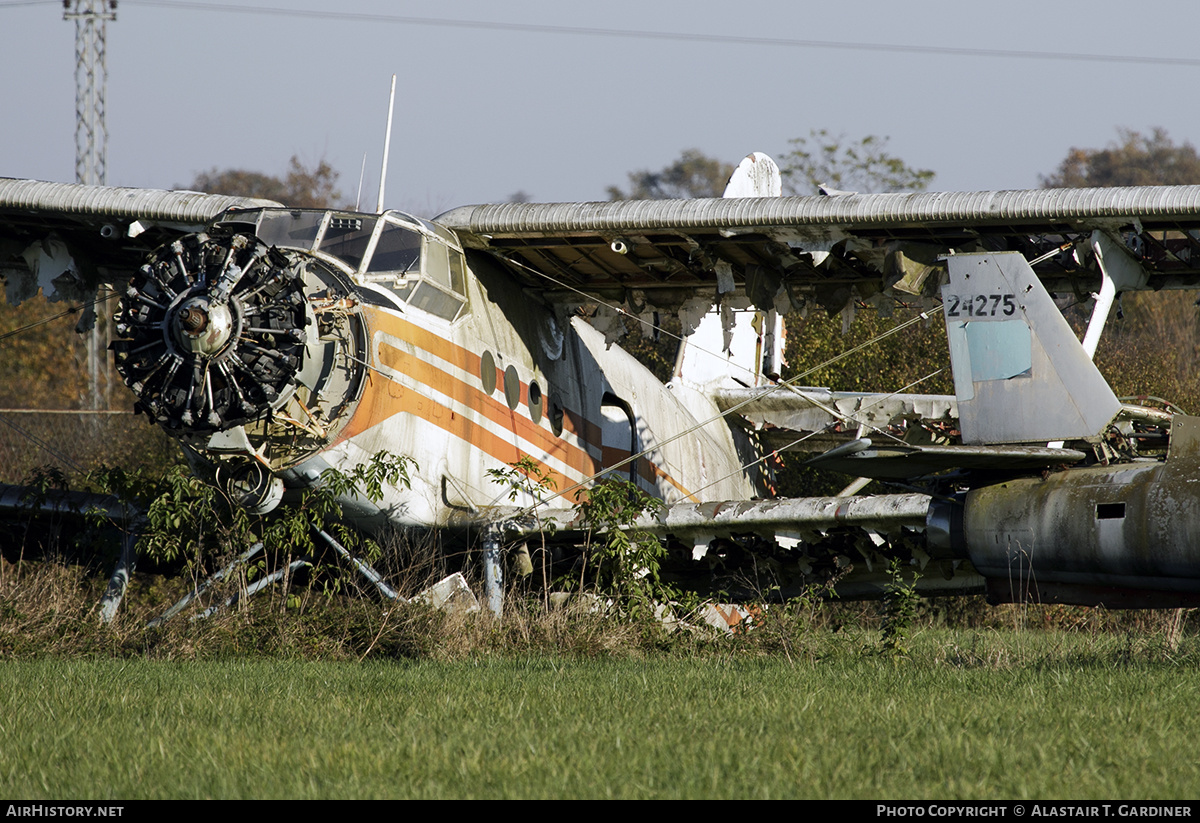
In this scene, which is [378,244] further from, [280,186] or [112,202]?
[280,186]

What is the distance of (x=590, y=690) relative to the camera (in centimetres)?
720

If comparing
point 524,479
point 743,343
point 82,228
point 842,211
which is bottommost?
point 524,479

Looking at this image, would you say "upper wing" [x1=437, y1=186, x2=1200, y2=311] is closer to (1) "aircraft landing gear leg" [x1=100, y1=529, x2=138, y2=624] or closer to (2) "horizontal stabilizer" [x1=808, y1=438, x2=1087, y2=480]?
(2) "horizontal stabilizer" [x1=808, y1=438, x2=1087, y2=480]

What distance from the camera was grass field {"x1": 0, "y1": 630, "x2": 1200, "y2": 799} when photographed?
4.71 m

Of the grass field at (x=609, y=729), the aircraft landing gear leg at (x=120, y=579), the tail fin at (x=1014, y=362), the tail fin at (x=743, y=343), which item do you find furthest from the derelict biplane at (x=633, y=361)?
the tail fin at (x=743, y=343)

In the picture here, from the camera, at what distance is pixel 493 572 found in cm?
1035

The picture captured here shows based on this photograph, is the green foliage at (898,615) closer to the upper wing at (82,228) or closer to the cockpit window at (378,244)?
the cockpit window at (378,244)

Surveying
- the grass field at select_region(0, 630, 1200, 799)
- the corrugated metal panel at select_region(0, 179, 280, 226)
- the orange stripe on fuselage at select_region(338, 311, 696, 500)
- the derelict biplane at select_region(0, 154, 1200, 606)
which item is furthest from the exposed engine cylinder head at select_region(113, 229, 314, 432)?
the corrugated metal panel at select_region(0, 179, 280, 226)

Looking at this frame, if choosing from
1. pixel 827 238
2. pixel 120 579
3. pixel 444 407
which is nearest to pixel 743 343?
pixel 827 238

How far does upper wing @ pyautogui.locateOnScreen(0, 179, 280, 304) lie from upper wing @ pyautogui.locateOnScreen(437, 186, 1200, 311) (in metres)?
2.61

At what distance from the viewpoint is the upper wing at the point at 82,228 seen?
1182cm

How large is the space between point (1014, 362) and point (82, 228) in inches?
361

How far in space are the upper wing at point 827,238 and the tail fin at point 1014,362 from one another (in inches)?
38.9
